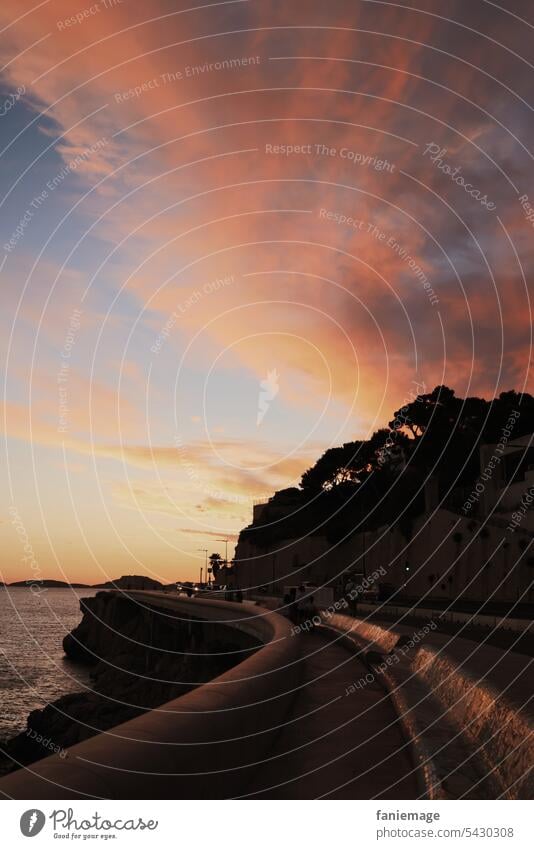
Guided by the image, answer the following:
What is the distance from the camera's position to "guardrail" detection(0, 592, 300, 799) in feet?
13.9

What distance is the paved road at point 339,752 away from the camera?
7734 mm

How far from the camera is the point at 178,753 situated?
17.5ft

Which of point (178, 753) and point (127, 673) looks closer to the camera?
point (178, 753)

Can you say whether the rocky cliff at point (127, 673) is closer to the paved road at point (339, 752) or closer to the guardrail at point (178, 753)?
the guardrail at point (178, 753)

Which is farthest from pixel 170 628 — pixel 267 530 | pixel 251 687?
pixel 251 687

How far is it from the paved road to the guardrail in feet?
1.03

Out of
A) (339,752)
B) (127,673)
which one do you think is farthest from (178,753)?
(127,673)

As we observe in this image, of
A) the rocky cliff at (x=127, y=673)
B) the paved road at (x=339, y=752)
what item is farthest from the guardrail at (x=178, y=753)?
the rocky cliff at (x=127, y=673)

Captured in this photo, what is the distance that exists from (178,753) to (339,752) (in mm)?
4733

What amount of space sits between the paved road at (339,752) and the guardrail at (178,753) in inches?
12.4

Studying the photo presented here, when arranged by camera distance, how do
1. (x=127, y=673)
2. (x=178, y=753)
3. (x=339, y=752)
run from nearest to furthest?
(x=178, y=753) < (x=339, y=752) < (x=127, y=673)

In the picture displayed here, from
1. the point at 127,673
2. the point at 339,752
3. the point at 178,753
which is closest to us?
the point at 178,753

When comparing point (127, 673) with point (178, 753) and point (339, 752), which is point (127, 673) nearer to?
point (339, 752)

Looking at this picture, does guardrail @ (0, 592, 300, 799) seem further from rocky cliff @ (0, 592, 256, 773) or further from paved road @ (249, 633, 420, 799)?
rocky cliff @ (0, 592, 256, 773)
